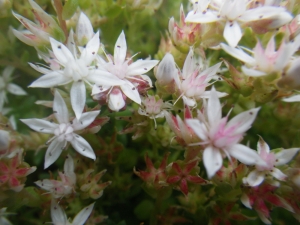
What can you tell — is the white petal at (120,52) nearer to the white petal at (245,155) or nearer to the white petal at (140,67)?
the white petal at (140,67)

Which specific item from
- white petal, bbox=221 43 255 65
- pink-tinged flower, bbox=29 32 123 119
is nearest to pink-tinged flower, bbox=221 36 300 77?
white petal, bbox=221 43 255 65

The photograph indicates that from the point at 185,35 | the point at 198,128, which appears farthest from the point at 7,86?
the point at 198,128

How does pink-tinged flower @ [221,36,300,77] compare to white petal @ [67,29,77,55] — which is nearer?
pink-tinged flower @ [221,36,300,77]

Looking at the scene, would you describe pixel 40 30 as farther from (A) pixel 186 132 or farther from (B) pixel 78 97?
(A) pixel 186 132

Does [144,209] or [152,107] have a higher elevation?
[152,107]

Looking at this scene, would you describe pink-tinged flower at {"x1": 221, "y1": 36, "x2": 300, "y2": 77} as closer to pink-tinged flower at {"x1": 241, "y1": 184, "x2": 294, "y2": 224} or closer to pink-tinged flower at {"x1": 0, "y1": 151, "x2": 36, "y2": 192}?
pink-tinged flower at {"x1": 241, "y1": 184, "x2": 294, "y2": 224}

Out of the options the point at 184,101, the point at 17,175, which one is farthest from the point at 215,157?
the point at 17,175

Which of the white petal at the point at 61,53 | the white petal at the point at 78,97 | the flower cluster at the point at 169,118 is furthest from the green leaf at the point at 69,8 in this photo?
the white petal at the point at 78,97

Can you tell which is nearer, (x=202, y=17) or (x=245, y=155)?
(x=245, y=155)
